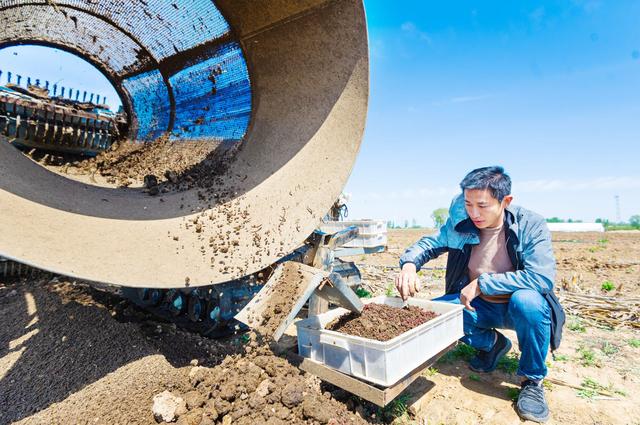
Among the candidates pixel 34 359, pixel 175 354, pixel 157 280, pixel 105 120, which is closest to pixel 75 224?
pixel 157 280

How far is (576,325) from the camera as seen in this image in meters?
3.64

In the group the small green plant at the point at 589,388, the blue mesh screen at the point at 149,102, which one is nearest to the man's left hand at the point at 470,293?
the small green plant at the point at 589,388

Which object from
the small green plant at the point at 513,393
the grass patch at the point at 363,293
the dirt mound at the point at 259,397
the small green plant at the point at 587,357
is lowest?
the small green plant at the point at 513,393

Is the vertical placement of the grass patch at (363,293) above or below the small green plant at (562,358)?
above

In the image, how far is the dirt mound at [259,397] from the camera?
1682mm

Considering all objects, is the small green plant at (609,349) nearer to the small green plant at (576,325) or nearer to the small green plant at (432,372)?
the small green plant at (576,325)

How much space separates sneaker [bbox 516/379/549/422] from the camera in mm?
2053

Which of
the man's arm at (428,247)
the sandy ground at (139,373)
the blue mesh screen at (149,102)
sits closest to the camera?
the sandy ground at (139,373)

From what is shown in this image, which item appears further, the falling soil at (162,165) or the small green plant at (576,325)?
the small green plant at (576,325)

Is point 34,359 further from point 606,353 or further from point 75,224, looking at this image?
point 606,353

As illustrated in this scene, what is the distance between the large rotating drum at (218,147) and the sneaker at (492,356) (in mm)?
1612

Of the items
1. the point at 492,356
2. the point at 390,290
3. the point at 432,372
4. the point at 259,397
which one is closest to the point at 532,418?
the point at 492,356

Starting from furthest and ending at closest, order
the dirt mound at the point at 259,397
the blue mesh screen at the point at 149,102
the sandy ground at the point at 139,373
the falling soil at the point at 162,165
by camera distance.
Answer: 1. the blue mesh screen at the point at 149,102
2. the falling soil at the point at 162,165
3. the sandy ground at the point at 139,373
4. the dirt mound at the point at 259,397

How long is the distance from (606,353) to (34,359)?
4.26 m
